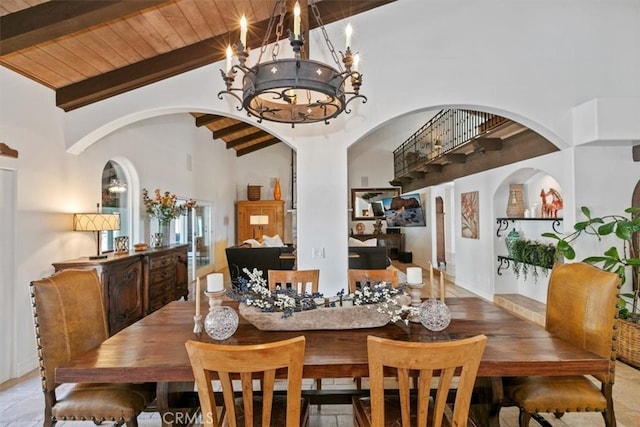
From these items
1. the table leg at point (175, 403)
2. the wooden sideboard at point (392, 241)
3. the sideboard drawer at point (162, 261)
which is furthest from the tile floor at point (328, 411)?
the wooden sideboard at point (392, 241)

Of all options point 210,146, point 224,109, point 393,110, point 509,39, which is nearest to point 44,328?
point 224,109

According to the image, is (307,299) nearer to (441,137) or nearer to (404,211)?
(441,137)

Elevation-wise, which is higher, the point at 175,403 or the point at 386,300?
the point at 386,300

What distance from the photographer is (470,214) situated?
666 centimetres

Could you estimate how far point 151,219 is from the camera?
19.1 ft

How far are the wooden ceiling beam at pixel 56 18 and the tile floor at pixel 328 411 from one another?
9.14 ft

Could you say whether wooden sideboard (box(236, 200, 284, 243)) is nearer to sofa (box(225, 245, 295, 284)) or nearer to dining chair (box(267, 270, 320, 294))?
sofa (box(225, 245, 295, 284))

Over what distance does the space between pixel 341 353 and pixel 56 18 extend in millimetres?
3011

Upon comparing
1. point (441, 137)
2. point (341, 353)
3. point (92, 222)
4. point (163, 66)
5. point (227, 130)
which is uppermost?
point (227, 130)

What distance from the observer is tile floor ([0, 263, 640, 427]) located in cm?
248

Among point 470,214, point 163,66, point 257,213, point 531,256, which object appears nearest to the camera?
point 163,66

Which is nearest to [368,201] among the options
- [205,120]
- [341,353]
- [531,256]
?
[205,120]

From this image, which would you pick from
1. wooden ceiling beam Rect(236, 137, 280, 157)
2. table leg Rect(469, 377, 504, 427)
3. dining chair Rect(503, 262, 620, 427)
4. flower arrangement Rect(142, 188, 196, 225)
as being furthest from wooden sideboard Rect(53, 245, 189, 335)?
wooden ceiling beam Rect(236, 137, 280, 157)

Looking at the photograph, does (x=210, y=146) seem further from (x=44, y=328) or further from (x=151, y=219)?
(x=44, y=328)
